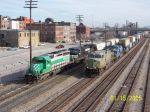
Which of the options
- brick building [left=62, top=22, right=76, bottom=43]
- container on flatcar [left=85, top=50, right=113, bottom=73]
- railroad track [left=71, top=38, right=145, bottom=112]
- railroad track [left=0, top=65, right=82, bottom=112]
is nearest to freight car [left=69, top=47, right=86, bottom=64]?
container on flatcar [left=85, top=50, right=113, bottom=73]

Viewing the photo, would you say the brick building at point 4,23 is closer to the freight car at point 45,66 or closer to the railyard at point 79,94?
the freight car at point 45,66

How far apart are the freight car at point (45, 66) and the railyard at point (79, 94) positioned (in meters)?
0.77

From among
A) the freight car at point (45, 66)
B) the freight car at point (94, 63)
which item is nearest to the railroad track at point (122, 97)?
the freight car at point (94, 63)

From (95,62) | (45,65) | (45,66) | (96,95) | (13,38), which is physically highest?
(13,38)

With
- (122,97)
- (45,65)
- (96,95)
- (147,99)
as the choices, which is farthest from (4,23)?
(147,99)

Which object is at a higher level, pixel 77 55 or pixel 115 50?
pixel 115 50

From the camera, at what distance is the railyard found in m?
25.1

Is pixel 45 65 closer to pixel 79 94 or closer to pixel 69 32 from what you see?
pixel 79 94

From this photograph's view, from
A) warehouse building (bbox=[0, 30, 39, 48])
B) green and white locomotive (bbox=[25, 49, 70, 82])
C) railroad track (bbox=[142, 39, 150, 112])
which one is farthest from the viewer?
warehouse building (bbox=[0, 30, 39, 48])

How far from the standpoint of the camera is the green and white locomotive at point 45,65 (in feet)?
116

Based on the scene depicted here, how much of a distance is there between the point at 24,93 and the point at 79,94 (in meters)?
5.04

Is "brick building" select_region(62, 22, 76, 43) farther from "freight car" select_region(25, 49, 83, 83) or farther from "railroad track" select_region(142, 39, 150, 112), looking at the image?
"railroad track" select_region(142, 39, 150, 112)

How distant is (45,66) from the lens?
3744 cm

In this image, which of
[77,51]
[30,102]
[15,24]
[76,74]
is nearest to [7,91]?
[30,102]
